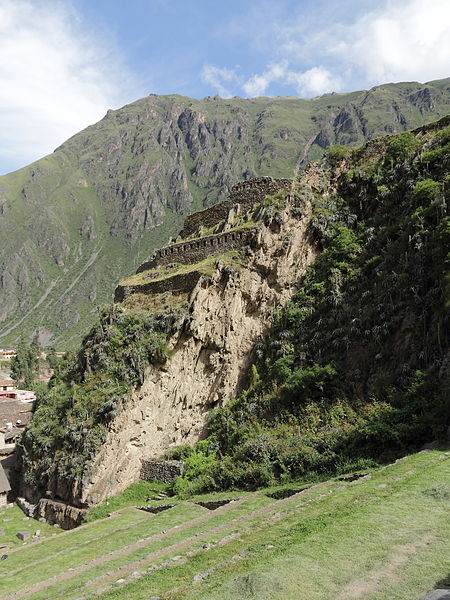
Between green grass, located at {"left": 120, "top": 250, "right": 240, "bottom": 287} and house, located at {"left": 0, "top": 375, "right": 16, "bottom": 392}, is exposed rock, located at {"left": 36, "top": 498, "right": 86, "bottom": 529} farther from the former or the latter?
house, located at {"left": 0, "top": 375, "right": 16, "bottom": 392}

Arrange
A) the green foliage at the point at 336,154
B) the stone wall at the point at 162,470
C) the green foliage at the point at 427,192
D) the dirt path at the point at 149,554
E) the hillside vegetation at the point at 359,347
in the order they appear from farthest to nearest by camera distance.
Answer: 1. the green foliage at the point at 336,154
2. the stone wall at the point at 162,470
3. the green foliage at the point at 427,192
4. the hillside vegetation at the point at 359,347
5. the dirt path at the point at 149,554

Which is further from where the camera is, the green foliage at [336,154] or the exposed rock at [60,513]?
the green foliage at [336,154]

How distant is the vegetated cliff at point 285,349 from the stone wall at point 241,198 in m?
1.81

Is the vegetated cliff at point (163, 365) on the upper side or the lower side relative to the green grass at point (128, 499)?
upper

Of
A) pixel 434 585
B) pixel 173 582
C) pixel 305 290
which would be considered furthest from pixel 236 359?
pixel 434 585

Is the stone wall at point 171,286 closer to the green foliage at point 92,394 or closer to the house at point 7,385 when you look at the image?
the green foliage at point 92,394

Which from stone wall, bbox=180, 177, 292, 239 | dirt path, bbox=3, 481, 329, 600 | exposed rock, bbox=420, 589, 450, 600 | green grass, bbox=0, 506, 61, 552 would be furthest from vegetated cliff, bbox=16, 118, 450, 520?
exposed rock, bbox=420, 589, 450, 600

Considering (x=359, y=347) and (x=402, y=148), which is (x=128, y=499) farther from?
(x=402, y=148)

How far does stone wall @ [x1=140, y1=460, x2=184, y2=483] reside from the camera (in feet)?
67.0

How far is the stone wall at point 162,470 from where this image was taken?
20.4 metres

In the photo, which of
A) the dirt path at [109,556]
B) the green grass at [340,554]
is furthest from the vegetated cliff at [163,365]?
the green grass at [340,554]

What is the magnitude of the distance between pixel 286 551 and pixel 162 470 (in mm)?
13582

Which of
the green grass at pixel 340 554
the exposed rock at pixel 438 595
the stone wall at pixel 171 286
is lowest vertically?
the green grass at pixel 340 554

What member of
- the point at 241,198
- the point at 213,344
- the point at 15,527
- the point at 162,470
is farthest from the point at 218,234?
the point at 15,527
